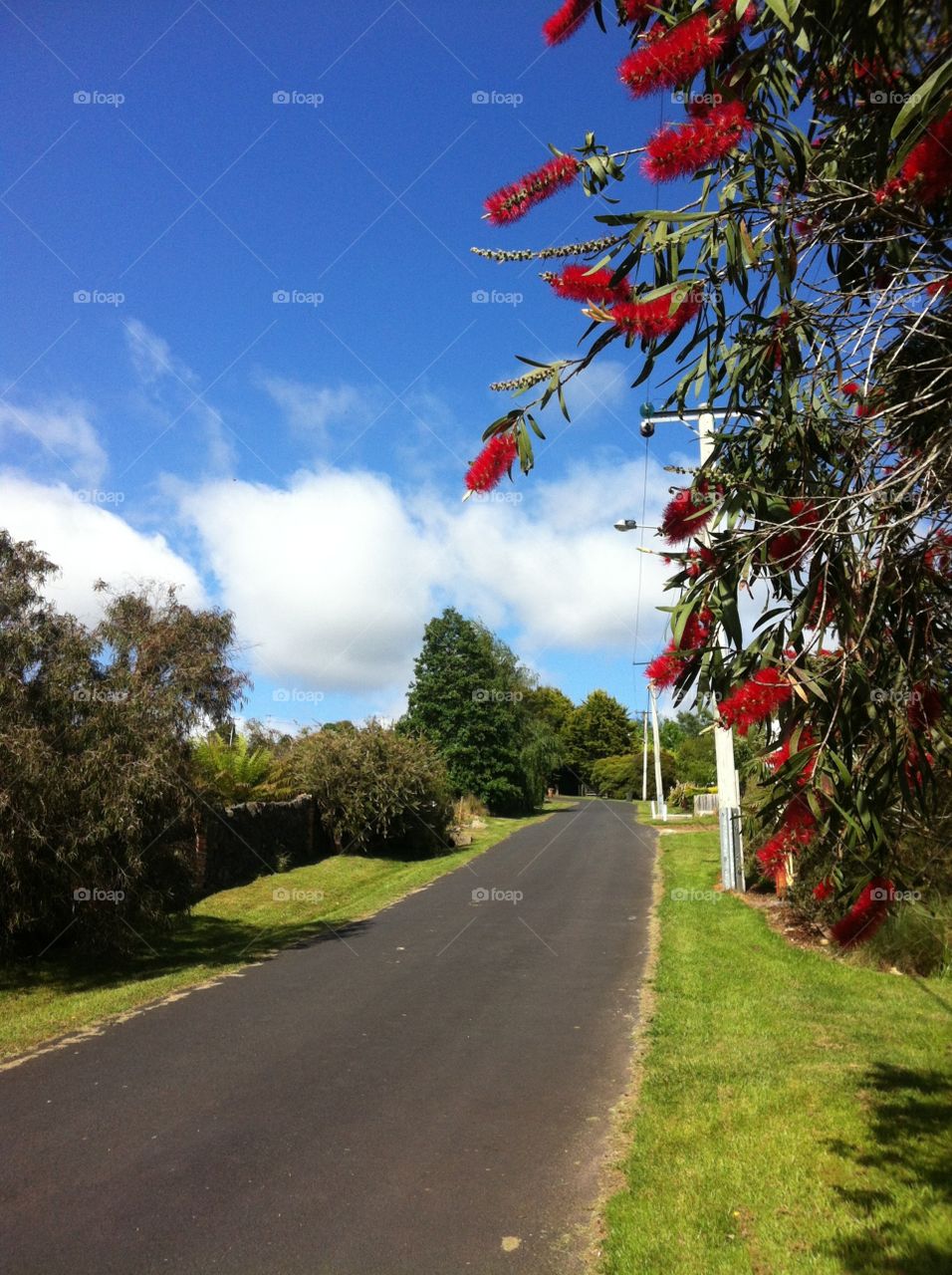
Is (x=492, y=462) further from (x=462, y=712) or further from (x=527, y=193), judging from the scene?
(x=462, y=712)

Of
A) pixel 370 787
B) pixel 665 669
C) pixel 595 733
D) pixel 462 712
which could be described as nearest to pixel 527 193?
pixel 665 669

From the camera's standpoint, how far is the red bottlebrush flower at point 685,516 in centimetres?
379

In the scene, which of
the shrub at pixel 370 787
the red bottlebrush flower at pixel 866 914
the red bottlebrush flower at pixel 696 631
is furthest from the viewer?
the shrub at pixel 370 787

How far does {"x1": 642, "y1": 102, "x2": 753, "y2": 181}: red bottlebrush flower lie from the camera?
306 centimetres

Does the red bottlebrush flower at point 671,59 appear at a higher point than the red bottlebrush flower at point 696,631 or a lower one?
higher

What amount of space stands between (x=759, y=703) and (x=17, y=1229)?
4272mm

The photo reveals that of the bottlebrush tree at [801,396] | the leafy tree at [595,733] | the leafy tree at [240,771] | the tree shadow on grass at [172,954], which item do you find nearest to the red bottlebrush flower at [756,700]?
the bottlebrush tree at [801,396]

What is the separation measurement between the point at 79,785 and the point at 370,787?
14.9 metres

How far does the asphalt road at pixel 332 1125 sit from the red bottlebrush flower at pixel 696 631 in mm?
2820

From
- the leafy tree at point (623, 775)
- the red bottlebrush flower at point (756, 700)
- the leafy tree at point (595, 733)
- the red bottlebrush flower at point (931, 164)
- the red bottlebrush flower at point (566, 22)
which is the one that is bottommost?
the red bottlebrush flower at point (756, 700)

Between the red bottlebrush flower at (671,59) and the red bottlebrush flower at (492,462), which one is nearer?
the red bottlebrush flower at (671,59)

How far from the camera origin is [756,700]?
10.7ft

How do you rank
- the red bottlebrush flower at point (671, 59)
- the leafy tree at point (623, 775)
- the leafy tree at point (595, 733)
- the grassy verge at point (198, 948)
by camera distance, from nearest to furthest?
the red bottlebrush flower at point (671, 59) → the grassy verge at point (198, 948) → the leafy tree at point (623, 775) → the leafy tree at point (595, 733)

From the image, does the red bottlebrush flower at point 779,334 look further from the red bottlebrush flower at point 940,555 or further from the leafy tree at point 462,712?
the leafy tree at point 462,712
